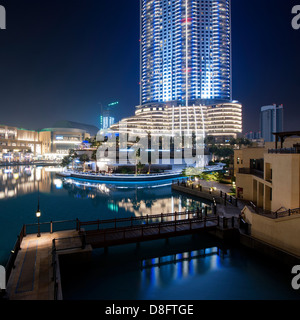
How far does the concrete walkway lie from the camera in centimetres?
901

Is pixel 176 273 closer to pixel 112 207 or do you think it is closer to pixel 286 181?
pixel 286 181

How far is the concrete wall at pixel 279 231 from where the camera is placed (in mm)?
13156

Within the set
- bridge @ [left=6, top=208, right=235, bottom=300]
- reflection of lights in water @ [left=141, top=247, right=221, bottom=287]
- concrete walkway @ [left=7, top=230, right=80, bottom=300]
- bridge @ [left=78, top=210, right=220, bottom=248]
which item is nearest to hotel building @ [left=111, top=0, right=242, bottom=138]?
bridge @ [left=78, top=210, right=220, bottom=248]

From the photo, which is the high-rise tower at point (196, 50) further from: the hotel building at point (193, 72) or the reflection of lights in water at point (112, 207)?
the reflection of lights in water at point (112, 207)

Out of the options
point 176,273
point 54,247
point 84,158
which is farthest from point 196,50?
point 54,247

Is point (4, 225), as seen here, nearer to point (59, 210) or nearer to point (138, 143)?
point (59, 210)

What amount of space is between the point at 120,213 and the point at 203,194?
41.6 ft

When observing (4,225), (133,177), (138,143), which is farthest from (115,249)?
(138,143)

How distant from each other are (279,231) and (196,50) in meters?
165

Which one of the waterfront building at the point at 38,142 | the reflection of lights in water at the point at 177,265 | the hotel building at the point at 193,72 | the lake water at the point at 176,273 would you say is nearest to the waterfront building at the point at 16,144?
the waterfront building at the point at 38,142

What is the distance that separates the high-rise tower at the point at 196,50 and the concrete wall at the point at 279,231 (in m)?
148

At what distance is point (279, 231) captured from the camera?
46.1ft

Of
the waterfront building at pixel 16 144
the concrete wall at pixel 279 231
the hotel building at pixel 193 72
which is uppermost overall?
the hotel building at pixel 193 72

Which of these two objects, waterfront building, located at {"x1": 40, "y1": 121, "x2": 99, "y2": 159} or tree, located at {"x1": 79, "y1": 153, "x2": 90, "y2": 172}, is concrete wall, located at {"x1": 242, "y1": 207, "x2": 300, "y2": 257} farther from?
waterfront building, located at {"x1": 40, "y1": 121, "x2": 99, "y2": 159}
